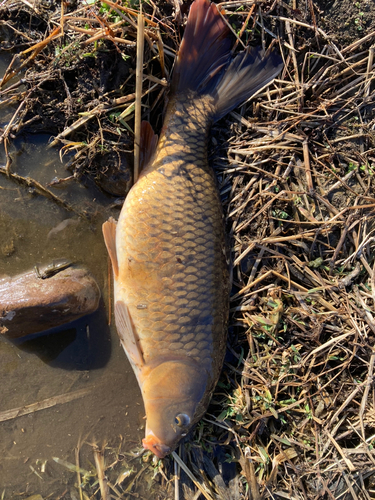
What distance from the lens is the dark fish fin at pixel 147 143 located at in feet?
7.68

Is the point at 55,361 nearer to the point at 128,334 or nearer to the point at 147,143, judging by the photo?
the point at 128,334

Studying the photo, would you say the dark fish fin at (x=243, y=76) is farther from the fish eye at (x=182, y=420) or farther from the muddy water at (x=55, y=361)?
the fish eye at (x=182, y=420)

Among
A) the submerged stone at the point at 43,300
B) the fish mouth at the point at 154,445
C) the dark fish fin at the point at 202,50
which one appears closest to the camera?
the fish mouth at the point at 154,445

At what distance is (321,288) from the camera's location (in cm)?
246

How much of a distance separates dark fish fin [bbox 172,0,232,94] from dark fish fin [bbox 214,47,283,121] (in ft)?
0.23

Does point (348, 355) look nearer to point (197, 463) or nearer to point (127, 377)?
point (197, 463)

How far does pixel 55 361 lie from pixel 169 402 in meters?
0.94

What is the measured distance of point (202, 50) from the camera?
7.61 ft

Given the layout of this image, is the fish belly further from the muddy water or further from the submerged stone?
the muddy water

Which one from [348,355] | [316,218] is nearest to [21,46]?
[316,218]

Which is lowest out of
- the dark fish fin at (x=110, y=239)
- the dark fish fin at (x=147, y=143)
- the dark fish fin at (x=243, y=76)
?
the dark fish fin at (x=110, y=239)

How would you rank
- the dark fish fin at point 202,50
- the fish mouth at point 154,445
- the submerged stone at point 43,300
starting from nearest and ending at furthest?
the fish mouth at point 154,445
the dark fish fin at point 202,50
the submerged stone at point 43,300

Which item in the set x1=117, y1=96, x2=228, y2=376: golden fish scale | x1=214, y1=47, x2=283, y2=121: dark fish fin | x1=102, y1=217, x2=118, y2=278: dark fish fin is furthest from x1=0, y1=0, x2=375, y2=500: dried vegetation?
x1=102, y1=217, x2=118, y2=278: dark fish fin

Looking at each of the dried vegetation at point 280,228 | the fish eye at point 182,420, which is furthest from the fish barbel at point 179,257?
the dried vegetation at point 280,228
